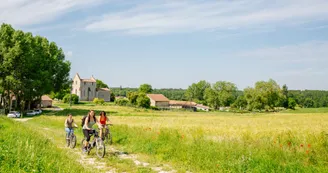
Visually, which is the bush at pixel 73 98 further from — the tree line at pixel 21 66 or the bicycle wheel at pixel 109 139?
the bicycle wheel at pixel 109 139

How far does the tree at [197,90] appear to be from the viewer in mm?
171625

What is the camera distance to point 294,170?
8961 mm

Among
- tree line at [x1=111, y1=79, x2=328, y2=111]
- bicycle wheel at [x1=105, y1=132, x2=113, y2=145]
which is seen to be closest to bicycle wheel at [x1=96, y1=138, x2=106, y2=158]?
bicycle wheel at [x1=105, y1=132, x2=113, y2=145]

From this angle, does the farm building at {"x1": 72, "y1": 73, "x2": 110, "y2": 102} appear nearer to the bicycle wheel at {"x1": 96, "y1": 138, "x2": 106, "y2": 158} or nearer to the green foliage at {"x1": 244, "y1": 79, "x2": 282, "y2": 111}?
the green foliage at {"x1": 244, "y1": 79, "x2": 282, "y2": 111}

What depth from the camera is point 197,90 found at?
6841 inches

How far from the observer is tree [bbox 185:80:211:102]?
171625 mm

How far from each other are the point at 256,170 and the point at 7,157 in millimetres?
7114

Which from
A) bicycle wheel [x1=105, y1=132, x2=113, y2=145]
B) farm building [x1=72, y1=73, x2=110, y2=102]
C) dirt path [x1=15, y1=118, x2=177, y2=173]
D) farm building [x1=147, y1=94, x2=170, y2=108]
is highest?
farm building [x1=72, y1=73, x2=110, y2=102]

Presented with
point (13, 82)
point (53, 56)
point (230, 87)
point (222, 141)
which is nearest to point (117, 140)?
point (222, 141)

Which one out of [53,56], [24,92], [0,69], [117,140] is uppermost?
[53,56]

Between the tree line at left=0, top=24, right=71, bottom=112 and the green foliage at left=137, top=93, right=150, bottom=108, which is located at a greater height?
the tree line at left=0, top=24, right=71, bottom=112

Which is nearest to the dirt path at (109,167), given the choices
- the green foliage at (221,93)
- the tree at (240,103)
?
the green foliage at (221,93)

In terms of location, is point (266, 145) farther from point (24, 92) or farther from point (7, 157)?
point (24, 92)

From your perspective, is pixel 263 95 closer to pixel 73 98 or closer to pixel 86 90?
pixel 73 98
